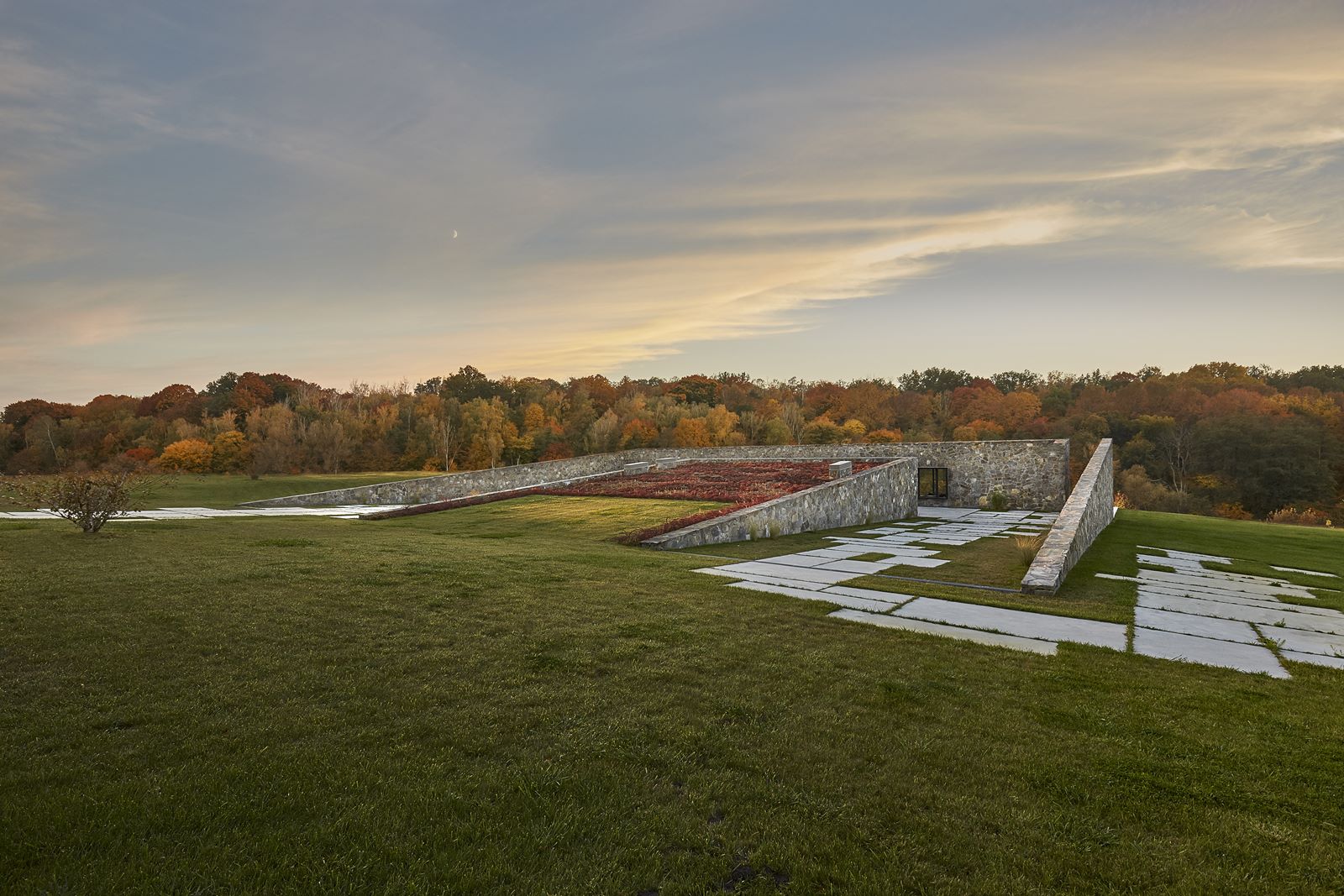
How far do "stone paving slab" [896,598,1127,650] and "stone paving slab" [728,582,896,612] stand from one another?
0.73 feet

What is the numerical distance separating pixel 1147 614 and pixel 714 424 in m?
46.1

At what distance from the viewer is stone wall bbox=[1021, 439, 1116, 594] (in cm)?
771

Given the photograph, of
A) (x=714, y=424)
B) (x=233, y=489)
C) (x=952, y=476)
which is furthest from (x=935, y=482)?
(x=714, y=424)

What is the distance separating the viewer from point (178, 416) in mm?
49938

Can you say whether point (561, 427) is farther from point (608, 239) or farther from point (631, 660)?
point (631, 660)

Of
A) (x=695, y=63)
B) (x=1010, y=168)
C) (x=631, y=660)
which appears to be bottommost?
(x=631, y=660)

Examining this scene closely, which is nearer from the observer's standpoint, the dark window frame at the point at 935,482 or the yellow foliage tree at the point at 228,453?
the dark window frame at the point at 935,482

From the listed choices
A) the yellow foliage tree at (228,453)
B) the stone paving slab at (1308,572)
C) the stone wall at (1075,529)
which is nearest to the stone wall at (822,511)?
the stone wall at (1075,529)

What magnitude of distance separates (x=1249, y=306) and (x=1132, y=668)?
3859 centimetres

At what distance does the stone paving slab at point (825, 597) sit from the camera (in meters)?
6.18

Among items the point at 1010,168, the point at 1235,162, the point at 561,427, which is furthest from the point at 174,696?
the point at 561,427

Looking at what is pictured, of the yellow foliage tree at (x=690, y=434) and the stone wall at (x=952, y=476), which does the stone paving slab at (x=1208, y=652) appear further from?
the yellow foliage tree at (x=690, y=434)

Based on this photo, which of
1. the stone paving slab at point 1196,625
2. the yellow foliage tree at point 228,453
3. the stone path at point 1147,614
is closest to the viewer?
the stone path at point 1147,614

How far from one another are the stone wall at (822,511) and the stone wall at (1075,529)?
16.3 ft
